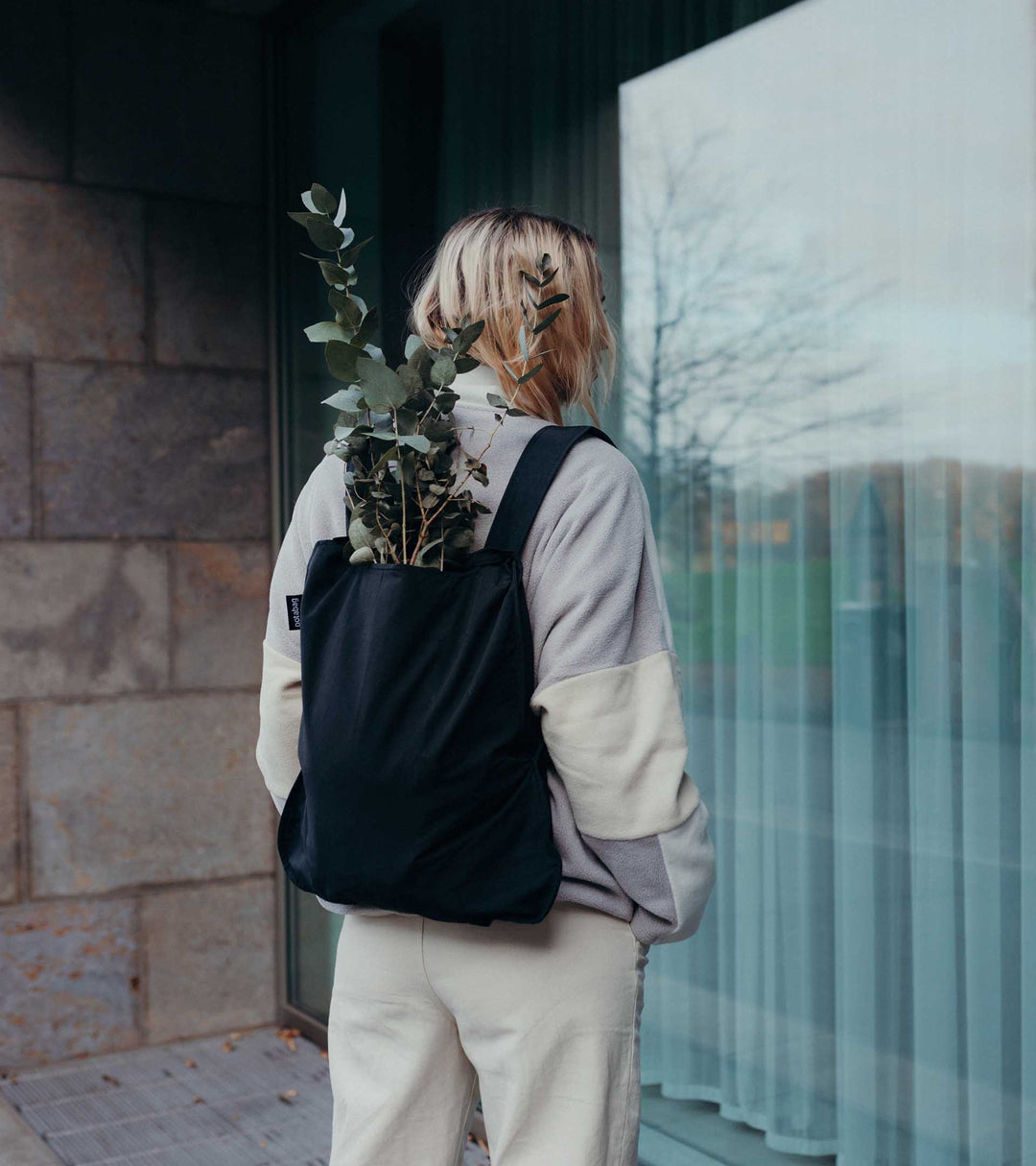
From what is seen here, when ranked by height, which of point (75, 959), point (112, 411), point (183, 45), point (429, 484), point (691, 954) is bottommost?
point (75, 959)

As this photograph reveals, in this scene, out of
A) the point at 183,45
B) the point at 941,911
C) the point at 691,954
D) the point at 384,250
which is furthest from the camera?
the point at 183,45

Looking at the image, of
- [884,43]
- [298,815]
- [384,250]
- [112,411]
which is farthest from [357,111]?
[298,815]

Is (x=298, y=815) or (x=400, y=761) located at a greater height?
(x=400, y=761)

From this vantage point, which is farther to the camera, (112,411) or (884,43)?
(112,411)

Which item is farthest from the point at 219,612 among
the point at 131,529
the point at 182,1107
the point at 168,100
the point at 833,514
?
the point at 833,514

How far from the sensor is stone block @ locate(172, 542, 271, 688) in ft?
14.1

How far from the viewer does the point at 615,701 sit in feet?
5.13

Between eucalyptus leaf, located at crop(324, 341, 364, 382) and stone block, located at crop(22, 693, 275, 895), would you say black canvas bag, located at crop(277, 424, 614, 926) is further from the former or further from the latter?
stone block, located at crop(22, 693, 275, 895)

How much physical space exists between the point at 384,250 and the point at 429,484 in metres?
2.54

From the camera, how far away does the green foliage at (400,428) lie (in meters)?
→ 1.60

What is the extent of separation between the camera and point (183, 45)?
14.2 ft

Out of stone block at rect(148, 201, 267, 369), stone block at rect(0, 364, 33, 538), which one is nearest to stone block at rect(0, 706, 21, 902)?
stone block at rect(0, 364, 33, 538)

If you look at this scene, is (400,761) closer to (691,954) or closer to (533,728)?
(533,728)

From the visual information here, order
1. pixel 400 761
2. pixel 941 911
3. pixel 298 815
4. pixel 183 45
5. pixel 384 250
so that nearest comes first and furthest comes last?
1. pixel 400 761
2. pixel 298 815
3. pixel 941 911
4. pixel 384 250
5. pixel 183 45
